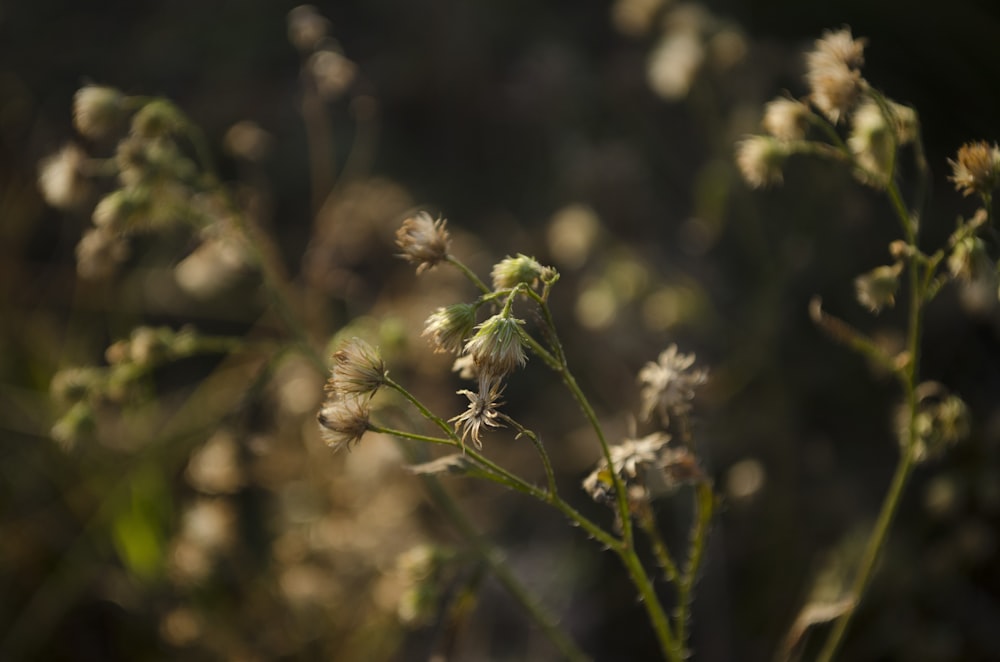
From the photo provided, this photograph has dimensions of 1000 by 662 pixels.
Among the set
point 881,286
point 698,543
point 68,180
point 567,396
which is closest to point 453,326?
point 698,543

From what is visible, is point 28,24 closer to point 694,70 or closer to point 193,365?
point 193,365

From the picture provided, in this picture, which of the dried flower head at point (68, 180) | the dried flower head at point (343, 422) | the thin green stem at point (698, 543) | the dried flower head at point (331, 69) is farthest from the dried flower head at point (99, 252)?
the thin green stem at point (698, 543)

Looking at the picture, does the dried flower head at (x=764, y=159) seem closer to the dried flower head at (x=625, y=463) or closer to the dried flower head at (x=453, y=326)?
the dried flower head at (x=625, y=463)

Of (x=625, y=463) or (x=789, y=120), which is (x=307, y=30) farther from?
(x=625, y=463)

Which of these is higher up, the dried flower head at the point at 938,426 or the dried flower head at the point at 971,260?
the dried flower head at the point at 971,260

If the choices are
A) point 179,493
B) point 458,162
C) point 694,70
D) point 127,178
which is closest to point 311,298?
point 127,178

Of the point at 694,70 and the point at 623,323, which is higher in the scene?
the point at 694,70
